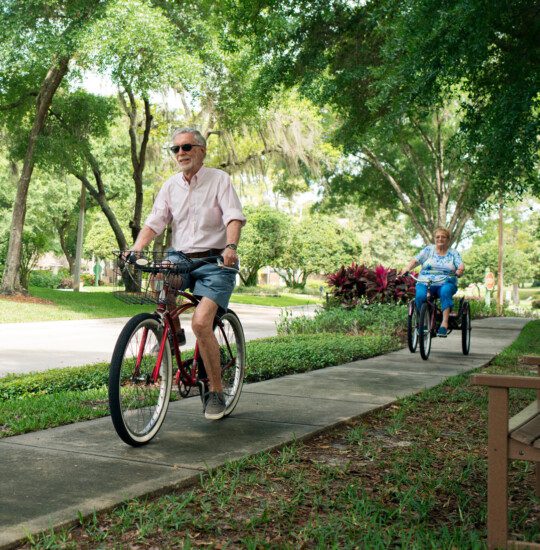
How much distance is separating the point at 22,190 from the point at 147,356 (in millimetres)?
20200

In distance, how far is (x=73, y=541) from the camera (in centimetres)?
300

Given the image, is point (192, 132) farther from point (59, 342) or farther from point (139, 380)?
point (59, 342)

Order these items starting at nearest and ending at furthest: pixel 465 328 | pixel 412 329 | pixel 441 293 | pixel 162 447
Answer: pixel 162 447
pixel 412 329
pixel 441 293
pixel 465 328

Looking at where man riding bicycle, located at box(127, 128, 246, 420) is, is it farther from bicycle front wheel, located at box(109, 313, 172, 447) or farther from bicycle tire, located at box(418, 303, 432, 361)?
bicycle tire, located at box(418, 303, 432, 361)

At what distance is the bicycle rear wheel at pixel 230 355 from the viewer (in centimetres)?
562

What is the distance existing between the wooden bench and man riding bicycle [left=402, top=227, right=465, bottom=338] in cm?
769

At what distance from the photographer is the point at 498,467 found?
9.77 ft

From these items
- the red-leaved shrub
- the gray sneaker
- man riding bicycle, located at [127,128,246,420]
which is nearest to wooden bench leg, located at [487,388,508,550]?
man riding bicycle, located at [127,128,246,420]

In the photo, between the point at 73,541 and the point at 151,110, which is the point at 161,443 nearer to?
the point at 73,541

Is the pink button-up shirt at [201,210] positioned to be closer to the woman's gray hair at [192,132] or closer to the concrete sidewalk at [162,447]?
the woman's gray hair at [192,132]

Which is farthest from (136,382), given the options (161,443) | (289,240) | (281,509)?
(289,240)

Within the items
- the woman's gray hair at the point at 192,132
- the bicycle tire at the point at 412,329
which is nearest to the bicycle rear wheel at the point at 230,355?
the woman's gray hair at the point at 192,132

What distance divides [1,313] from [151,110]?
44.7 ft

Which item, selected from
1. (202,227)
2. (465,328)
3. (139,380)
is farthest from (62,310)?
(139,380)
